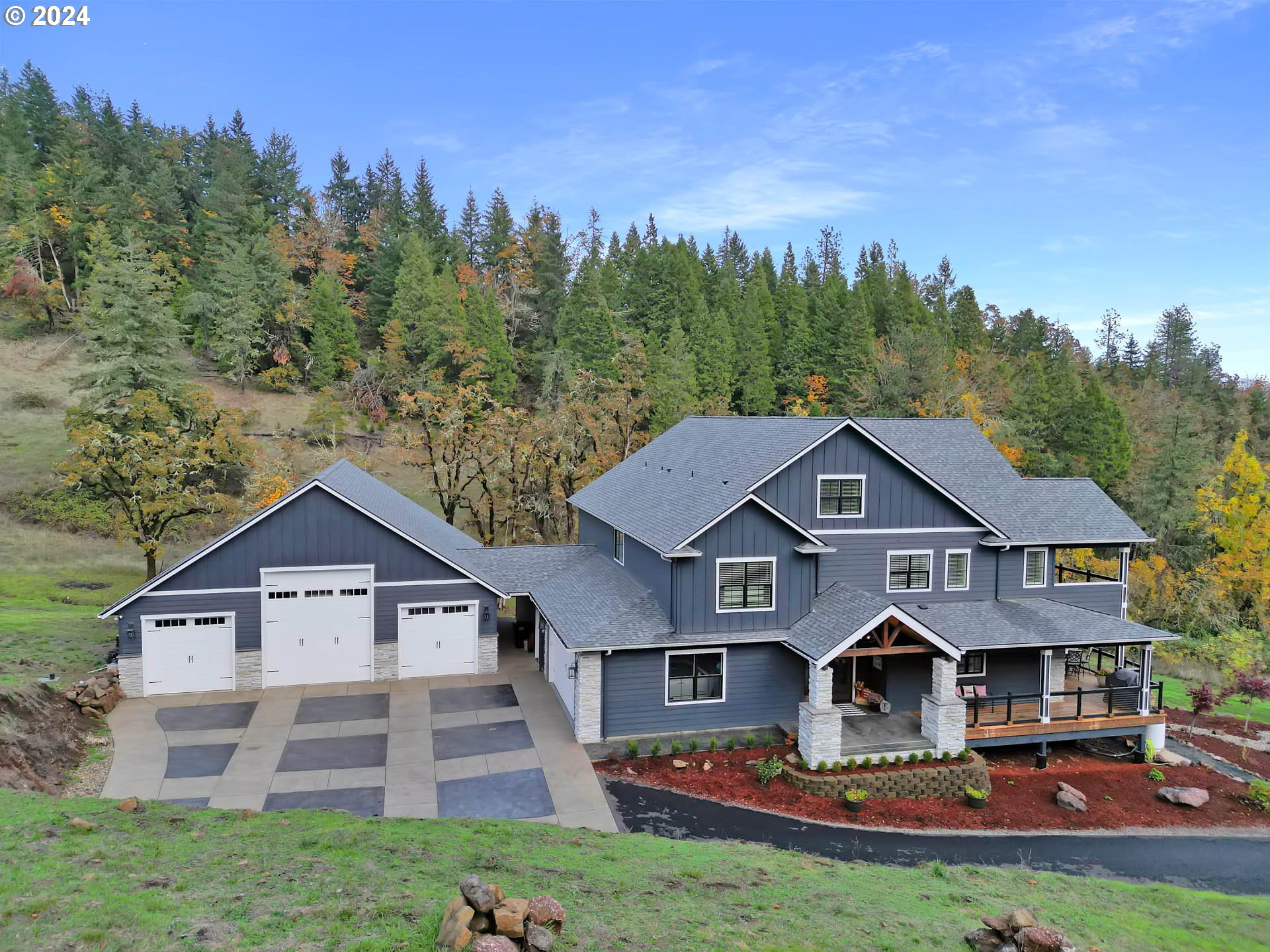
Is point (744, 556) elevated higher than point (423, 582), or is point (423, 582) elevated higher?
point (744, 556)

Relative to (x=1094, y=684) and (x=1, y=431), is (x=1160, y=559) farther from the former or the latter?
(x=1, y=431)

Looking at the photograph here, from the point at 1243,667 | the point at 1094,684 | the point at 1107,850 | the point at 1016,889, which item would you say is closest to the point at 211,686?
the point at 1016,889

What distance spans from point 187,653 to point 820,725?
16.6m

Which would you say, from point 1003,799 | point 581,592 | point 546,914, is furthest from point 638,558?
point 546,914

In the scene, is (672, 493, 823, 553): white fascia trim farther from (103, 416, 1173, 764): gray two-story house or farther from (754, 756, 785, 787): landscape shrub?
(754, 756, 785, 787): landscape shrub

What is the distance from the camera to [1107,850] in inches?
562

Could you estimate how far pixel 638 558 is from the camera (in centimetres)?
2105

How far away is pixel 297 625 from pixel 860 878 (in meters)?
16.0

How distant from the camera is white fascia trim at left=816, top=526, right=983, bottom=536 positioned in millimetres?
19406

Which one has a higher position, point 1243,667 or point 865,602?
point 865,602

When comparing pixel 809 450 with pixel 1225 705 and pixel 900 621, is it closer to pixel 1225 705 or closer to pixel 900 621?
pixel 900 621

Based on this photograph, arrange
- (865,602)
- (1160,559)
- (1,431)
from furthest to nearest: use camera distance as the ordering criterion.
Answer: (1,431) < (1160,559) < (865,602)

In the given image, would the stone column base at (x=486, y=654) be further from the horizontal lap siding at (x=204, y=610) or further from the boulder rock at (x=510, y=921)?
the boulder rock at (x=510, y=921)

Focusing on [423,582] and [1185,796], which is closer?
[1185,796]
